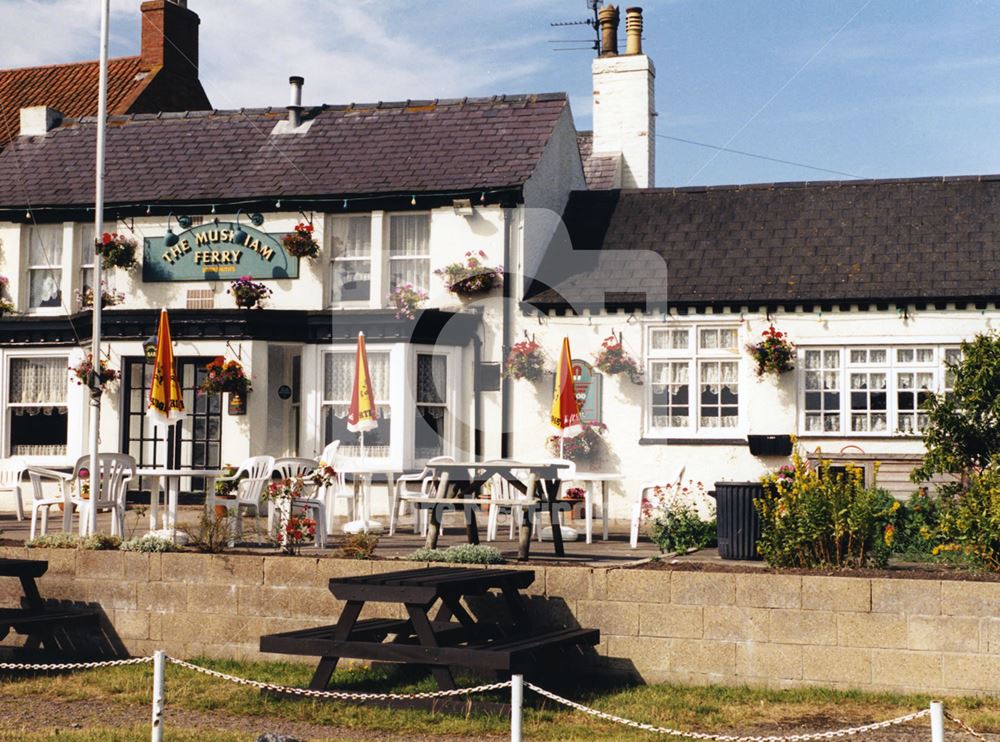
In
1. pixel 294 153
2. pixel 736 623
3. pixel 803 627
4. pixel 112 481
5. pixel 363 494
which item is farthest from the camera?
pixel 294 153

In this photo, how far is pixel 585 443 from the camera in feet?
66.4

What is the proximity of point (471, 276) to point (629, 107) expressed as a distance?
23.0 ft

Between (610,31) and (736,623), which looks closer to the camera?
(736,623)

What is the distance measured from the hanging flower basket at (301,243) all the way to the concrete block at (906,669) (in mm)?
13475

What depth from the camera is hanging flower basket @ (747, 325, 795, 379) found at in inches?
770

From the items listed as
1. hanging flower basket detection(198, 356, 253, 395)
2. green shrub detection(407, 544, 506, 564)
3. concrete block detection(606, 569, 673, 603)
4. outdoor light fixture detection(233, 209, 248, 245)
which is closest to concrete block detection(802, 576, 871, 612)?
concrete block detection(606, 569, 673, 603)

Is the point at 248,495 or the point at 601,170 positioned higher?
the point at 601,170

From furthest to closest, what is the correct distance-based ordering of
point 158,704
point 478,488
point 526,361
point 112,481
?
point 526,361, point 112,481, point 478,488, point 158,704

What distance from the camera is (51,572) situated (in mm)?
12578

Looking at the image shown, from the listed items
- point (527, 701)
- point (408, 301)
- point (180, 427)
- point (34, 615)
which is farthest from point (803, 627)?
point (180, 427)

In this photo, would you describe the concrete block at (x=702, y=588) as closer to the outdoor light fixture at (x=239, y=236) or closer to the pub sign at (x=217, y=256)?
the pub sign at (x=217, y=256)

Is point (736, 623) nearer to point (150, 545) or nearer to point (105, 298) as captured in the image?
point (150, 545)

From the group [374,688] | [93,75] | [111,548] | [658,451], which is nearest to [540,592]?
[374,688]

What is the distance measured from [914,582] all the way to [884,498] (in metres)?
4.04
